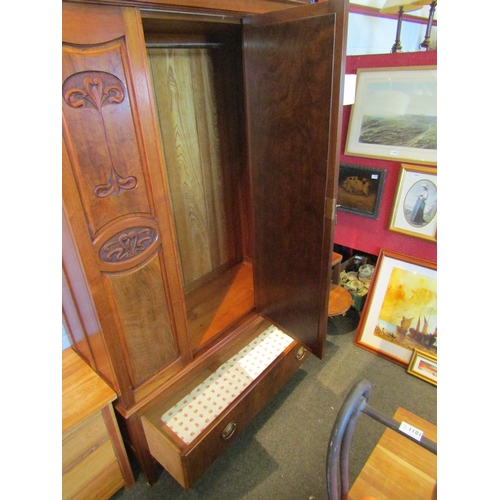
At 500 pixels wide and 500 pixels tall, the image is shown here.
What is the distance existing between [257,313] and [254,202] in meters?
0.61

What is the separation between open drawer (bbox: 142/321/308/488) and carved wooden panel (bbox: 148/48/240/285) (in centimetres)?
61

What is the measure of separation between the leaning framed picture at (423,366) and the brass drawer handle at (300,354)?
70 cm

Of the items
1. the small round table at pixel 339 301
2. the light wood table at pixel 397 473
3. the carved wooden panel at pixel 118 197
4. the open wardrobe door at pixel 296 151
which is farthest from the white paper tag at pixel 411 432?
the small round table at pixel 339 301

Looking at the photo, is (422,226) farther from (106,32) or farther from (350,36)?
(106,32)

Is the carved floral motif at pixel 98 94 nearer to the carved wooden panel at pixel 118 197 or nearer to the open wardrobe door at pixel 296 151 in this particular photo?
the carved wooden panel at pixel 118 197

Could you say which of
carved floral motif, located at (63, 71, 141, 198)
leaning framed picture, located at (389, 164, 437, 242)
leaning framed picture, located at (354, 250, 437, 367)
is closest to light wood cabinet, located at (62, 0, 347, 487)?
carved floral motif, located at (63, 71, 141, 198)

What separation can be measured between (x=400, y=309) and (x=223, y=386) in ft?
3.86

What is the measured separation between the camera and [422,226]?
1788 mm

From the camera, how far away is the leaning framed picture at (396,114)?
1.62 meters

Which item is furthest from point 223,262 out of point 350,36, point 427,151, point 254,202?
point 350,36

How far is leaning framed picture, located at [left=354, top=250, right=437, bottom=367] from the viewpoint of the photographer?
6.10 ft

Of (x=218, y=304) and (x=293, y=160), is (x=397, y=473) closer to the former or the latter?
(x=218, y=304)

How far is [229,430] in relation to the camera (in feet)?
4.21

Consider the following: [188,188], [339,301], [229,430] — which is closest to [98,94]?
[188,188]
